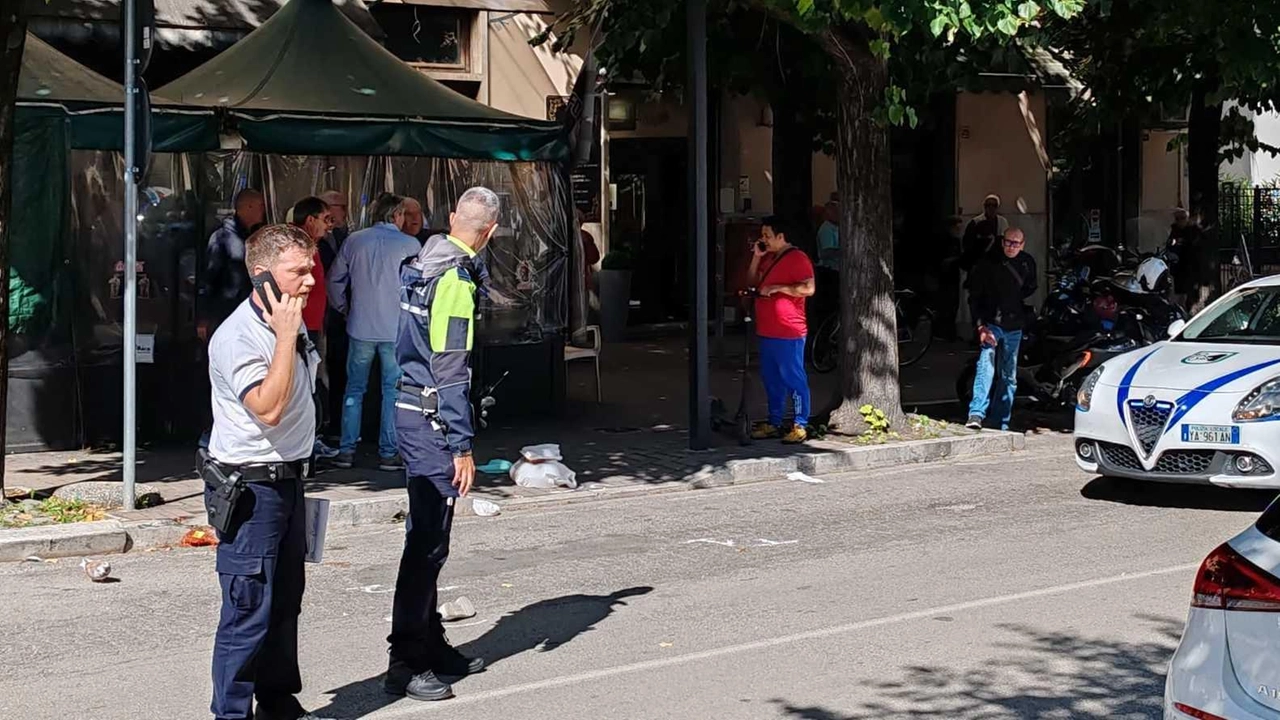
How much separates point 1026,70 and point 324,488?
41.8 feet

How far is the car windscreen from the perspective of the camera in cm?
1170

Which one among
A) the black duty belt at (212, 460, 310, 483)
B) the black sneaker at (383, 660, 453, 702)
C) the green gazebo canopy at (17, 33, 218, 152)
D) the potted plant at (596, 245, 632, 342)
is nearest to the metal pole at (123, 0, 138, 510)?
the green gazebo canopy at (17, 33, 218, 152)

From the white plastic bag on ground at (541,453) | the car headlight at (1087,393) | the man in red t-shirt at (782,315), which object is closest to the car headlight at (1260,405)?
the car headlight at (1087,393)

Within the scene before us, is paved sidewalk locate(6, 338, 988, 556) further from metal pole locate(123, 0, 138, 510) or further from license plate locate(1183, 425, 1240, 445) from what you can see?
license plate locate(1183, 425, 1240, 445)

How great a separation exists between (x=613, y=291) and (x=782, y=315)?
8188 millimetres

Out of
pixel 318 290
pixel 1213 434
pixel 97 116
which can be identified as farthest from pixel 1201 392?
pixel 97 116

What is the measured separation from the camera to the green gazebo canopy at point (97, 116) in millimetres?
12812

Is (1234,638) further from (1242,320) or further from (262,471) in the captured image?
(1242,320)

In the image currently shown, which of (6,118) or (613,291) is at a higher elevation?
(6,118)

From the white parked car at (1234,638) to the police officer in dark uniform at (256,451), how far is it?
119 inches

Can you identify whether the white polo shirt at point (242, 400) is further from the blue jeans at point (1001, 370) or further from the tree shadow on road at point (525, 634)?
the blue jeans at point (1001, 370)

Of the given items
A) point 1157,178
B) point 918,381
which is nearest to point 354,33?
point 918,381

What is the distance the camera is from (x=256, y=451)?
5914mm

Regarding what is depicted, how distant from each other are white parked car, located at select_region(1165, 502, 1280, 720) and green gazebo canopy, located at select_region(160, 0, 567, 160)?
10.0 metres
